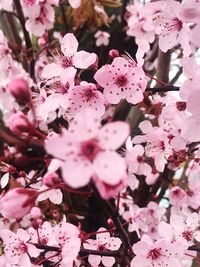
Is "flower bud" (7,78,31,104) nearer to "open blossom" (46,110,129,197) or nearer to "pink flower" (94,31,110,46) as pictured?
"open blossom" (46,110,129,197)

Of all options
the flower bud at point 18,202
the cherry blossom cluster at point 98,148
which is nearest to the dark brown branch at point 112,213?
the cherry blossom cluster at point 98,148

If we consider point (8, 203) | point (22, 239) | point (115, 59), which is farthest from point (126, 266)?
point (115, 59)

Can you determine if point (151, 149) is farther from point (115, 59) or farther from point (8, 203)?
point (8, 203)

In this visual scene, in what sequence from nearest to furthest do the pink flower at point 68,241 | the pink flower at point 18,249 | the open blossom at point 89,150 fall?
the open blossom at point 89,150, the pink flower at point 68,241, the pink flower at point 18,249

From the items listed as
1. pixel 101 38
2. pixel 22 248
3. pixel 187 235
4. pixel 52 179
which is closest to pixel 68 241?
pixel 22 248

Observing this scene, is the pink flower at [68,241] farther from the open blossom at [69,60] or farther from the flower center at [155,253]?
the open blossom at [69,60]

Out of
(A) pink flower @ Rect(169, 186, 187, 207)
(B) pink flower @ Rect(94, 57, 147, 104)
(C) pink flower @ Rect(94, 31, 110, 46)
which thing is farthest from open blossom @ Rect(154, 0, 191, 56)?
(C) pink flower @ Rect(94, 31, 110, 46)

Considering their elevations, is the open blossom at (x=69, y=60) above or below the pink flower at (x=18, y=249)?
above
